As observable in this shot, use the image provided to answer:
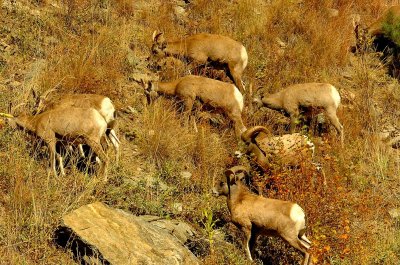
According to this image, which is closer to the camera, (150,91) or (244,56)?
(150,91)

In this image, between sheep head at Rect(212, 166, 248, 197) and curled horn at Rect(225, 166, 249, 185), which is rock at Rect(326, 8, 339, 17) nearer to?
curled horn at Rect(225, 166, 249, 185)

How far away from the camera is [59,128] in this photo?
9.05 meters

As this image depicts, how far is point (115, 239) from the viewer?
726 centimetres

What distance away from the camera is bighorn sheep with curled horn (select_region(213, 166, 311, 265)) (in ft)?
26.1

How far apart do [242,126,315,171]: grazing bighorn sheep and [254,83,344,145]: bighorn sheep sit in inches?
44.2

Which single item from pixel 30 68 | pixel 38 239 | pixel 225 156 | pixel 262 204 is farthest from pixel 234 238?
pixel 30 68

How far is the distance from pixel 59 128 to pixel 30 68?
7.84 ft

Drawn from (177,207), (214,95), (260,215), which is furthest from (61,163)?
(214,95)

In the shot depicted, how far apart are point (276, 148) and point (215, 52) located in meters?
2.72

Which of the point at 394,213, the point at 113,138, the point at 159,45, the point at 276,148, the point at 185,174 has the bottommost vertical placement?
the point at 394,213

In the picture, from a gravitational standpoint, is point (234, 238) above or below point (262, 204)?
below

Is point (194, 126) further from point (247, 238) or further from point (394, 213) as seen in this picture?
point (394, 213)

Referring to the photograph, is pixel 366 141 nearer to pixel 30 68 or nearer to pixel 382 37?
pixel 382 37

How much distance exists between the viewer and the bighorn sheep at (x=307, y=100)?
11219 mm
